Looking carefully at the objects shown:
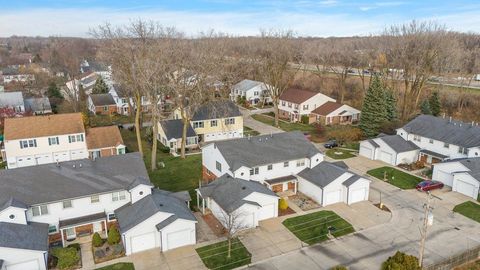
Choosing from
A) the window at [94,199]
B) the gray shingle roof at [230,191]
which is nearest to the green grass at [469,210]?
the gray shingle roof at [230,191]

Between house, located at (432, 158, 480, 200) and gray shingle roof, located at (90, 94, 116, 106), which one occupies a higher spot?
gray shingle roof, located at (90, 94, 116, 106)

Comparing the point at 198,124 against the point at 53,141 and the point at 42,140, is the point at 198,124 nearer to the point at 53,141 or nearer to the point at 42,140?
the point at 53,141

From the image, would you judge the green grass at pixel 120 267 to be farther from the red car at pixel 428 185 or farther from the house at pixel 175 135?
the red car at pixel 428 185

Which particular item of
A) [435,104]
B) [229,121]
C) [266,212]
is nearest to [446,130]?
[435,104]

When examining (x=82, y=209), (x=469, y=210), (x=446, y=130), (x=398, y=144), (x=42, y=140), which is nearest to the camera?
(x=82, y=209)

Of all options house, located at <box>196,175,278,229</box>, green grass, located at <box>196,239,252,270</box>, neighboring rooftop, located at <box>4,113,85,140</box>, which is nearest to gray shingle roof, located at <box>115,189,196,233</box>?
green grass, located at <box>196,239,252,270</box>

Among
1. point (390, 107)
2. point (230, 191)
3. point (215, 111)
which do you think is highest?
point (215, 111)

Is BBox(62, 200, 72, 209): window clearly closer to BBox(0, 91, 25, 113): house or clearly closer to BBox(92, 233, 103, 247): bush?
BBox(92, 233, 103, 247): bush
